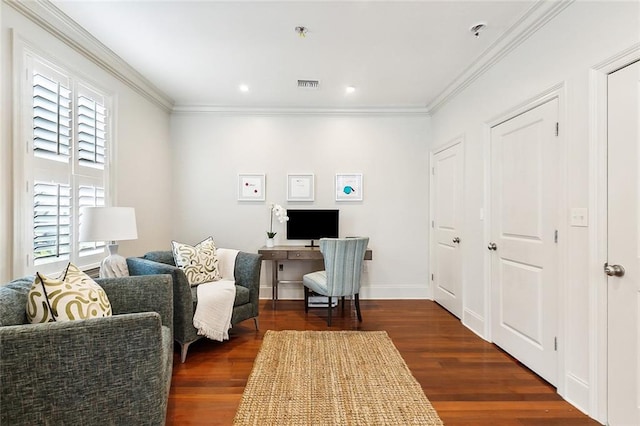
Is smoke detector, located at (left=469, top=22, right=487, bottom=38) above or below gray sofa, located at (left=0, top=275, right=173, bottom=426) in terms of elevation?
above

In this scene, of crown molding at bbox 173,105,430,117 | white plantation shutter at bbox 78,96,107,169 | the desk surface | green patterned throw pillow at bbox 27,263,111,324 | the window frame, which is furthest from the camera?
crown molding at bbox 173,105,430,117

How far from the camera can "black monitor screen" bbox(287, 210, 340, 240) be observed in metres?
4.11

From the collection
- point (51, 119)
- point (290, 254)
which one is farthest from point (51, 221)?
point (290, 254)

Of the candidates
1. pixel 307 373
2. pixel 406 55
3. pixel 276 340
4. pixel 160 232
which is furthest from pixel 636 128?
pixel 160 232

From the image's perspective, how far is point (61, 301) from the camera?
56.9 inches

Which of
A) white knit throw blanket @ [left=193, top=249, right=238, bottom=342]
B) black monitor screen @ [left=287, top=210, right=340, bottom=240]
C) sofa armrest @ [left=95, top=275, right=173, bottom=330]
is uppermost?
black monitor screen @ [left=287, top=210, right=340, bottom=240]

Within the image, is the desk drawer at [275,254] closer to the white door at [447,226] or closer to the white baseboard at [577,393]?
the white door at [447,226]

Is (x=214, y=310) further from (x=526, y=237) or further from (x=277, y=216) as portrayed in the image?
(x=526, y=237)

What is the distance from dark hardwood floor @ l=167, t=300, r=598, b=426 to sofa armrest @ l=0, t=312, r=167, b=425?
2.09 ft

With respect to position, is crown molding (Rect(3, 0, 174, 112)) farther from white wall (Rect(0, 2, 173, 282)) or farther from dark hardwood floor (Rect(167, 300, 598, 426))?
dark hardwood floor (Rect(167, 300, 598, 426))

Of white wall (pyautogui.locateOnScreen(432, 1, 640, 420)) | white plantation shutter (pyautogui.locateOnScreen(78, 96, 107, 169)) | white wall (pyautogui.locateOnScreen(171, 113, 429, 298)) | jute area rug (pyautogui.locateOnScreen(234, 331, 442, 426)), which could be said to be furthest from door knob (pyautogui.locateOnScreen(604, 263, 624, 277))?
white plantation shutter (pyautogui.locateOnScreen(78, 96, 107, 169))

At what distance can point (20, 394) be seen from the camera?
1.15 meters

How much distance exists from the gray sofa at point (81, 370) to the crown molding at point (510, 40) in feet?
9.87

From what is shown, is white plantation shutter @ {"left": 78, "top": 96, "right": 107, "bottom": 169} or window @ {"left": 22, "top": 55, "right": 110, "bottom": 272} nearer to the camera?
window @ {"left": 22, "top": 55, "right": 110, "bottom": 272}
